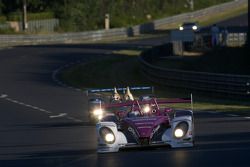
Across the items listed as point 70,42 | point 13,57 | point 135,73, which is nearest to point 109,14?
point 70,42

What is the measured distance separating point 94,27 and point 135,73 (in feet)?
148

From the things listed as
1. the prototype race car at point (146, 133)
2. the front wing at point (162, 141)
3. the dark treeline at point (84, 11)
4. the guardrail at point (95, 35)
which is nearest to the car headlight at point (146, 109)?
the prototype race car at point (146, 133)

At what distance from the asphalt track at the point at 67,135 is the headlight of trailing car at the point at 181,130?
0.27 metres

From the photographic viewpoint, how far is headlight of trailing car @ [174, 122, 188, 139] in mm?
16359

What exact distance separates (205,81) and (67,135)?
46.6 ft

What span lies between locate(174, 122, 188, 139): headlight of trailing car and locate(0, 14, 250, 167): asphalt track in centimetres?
27

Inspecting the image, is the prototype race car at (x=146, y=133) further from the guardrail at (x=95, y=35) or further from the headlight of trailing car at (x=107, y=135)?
the guardrail at (x=95, y=35)

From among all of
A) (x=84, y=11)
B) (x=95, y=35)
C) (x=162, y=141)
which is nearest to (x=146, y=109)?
(x=162, y=141)

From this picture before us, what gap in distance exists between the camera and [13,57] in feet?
184

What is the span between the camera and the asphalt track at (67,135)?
15.1m

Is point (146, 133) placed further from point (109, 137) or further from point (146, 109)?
point (146, 109)

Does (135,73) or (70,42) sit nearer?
(135,73)

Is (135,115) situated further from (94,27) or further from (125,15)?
(125,15)

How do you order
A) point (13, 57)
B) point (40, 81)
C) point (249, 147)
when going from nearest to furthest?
point (249, 147) → point (40, 81) → point (13, 57)
